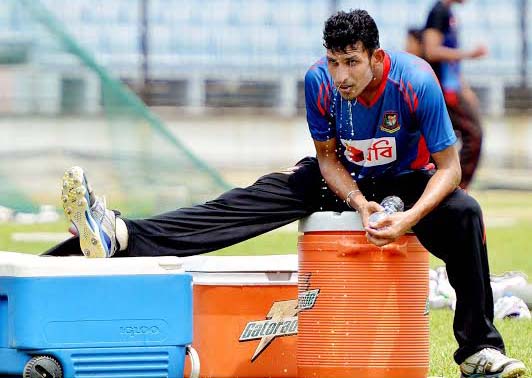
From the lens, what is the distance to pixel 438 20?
29.6ft

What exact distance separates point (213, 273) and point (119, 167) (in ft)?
18.8

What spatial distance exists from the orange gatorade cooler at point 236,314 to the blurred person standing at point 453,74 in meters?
3.87

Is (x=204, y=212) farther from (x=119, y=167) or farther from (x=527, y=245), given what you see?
(x=527, y=245)

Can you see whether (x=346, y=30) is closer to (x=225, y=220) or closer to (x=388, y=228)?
(x=388, y=228)

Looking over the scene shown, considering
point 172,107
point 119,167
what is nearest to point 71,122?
point 119,167

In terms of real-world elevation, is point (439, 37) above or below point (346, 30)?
below

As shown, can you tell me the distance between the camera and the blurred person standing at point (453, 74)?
8500mm

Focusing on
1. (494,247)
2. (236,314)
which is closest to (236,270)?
(236,314)

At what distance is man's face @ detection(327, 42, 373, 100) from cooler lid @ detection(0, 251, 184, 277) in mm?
896

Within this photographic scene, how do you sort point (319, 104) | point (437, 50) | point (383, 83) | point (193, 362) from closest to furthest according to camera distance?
1. point (193, 362)
2. point (383, 83)
3. point (319, 104)
4. point (437, 50)

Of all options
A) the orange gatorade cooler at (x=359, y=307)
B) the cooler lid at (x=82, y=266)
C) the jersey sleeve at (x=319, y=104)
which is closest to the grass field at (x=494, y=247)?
the orange gatorade cooler at (x=359, y=307)

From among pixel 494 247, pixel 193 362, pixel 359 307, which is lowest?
pixel 494 247

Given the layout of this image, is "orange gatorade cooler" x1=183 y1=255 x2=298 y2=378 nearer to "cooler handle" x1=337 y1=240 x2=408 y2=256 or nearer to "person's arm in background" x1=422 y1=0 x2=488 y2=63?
"cooler handle" x1=337 y1=240 x2=408 y2=256

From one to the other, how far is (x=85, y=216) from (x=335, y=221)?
2.91 feet
